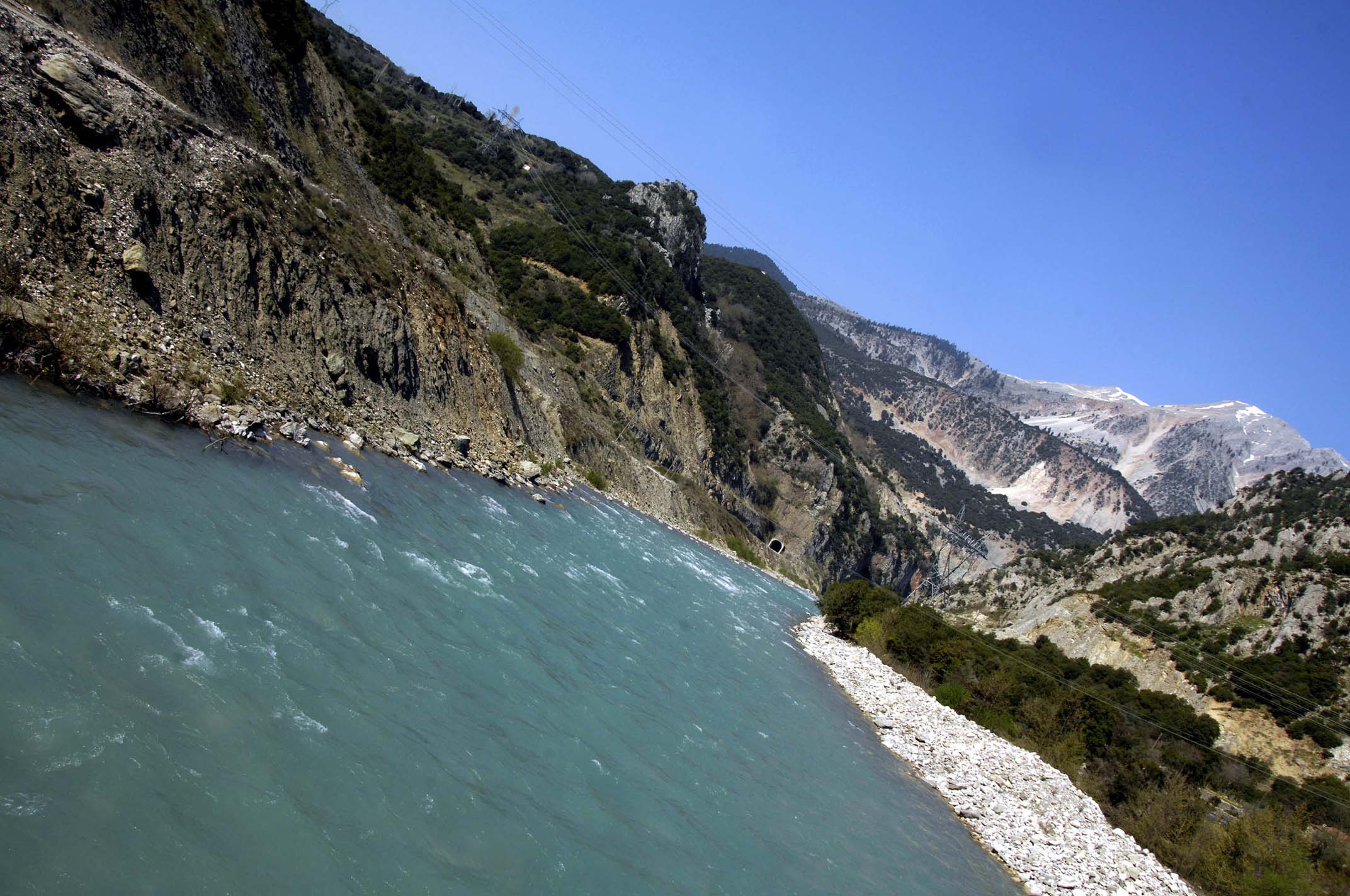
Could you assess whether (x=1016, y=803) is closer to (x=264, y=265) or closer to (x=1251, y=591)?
(x=264, y=265)

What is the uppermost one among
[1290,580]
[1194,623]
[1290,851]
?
[1290,580]

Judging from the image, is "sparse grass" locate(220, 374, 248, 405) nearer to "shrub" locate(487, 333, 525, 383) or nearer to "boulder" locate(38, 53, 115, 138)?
"boulder" locate(38, 53, 115, 138)

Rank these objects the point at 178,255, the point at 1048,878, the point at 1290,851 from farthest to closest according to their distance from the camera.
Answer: the point at 1290,851 → the point at 178,255 → the point at 1048,878

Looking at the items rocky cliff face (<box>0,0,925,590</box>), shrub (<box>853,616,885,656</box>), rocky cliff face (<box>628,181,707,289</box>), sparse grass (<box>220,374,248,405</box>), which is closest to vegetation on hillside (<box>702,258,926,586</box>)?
rocky cliff face (<box>628,181,707,289</box>)

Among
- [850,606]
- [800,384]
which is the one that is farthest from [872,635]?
[800,384]

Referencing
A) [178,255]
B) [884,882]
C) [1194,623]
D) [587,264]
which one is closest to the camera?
[884,882]

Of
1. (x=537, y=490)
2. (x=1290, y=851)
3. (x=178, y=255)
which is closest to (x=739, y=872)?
(x=178, y=255)

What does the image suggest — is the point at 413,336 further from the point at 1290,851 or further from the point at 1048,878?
the point at 1290,851
